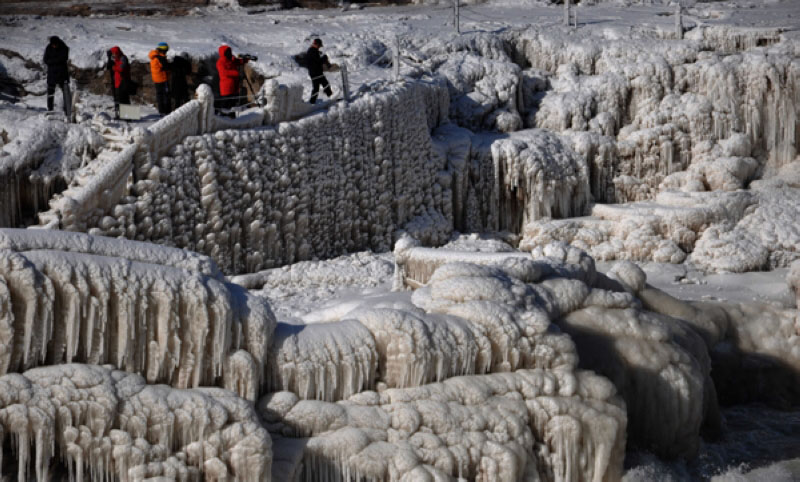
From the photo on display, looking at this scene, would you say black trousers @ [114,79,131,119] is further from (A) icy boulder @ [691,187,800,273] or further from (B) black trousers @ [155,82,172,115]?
(A) icy boulder @ [691,187,800,273]

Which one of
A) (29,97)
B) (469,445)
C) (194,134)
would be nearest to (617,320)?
(469,445)

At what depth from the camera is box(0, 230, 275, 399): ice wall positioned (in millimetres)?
7328

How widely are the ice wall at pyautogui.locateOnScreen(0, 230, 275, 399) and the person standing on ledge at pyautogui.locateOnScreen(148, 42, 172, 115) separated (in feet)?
21.1

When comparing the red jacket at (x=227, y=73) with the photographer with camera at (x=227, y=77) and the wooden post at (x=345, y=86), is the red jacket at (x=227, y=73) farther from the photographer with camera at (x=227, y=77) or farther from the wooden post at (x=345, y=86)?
the wooden post at (x=345, y=86)

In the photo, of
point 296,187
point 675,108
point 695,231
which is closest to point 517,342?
point 296,187

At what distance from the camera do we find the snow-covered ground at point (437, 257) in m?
7.78

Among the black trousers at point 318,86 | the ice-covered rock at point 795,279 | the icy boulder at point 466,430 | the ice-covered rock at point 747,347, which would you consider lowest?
the ice-covered rock at point 747,347

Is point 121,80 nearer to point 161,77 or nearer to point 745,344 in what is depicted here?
point 161,77

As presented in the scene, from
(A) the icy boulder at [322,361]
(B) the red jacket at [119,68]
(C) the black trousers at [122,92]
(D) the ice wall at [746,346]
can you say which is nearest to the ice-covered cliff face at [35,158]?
(C) the black trousers at [122,92]

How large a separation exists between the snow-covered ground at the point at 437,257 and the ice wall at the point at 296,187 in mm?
41

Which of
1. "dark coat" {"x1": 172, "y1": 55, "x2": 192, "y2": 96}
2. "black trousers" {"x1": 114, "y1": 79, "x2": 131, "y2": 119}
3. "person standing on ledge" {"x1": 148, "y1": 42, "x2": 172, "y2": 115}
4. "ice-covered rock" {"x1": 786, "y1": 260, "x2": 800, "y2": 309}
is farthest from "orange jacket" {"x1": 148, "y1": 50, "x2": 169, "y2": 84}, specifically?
"ice-covered rock" {"x1": 786, "y1": 260, "x2": 800, "y2": 309}

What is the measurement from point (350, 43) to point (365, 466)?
12656 millimetres

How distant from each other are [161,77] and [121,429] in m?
7.98

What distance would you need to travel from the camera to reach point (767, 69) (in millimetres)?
19875
